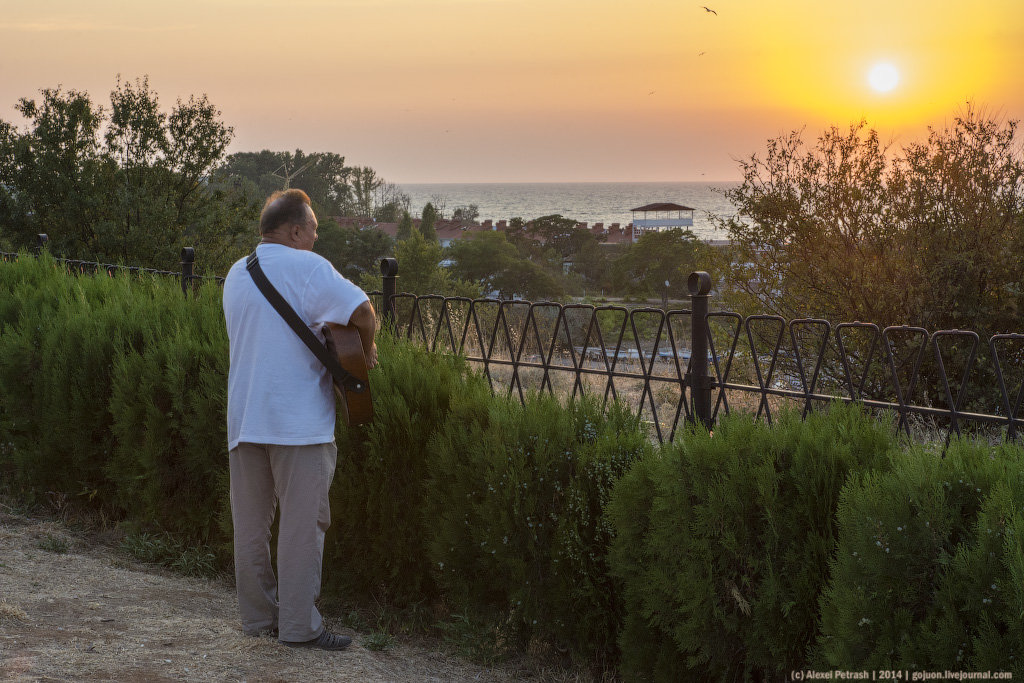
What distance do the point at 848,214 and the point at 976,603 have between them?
10682 mm

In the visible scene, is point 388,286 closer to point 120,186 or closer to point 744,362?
point 744,362

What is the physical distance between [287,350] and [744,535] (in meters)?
1.82

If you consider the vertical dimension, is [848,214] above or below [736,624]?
above

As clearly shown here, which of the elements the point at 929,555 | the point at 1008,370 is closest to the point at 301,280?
the point at 929,555

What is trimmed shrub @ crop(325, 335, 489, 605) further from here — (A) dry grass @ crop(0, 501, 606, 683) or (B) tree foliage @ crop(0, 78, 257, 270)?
(B) tree foliage @ crop(0, 78, 257, 270)

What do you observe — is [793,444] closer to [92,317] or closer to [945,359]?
[92,317]

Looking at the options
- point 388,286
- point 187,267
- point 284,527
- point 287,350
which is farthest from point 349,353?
point 187,267

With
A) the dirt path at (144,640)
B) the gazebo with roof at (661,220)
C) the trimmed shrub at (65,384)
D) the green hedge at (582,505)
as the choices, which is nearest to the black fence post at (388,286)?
the green hedge at (582,505)

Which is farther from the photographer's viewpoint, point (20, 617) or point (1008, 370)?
point (1008, 370)

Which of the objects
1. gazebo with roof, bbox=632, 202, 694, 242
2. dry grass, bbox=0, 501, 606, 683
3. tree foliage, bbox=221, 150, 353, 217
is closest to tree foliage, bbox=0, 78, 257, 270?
dry grass, bbox=0, 501, 606, 683

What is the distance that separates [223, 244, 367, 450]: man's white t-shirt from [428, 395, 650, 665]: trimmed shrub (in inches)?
26.4

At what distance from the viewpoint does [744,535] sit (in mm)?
2947

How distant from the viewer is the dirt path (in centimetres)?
342

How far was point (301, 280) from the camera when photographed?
3562 millimetres
